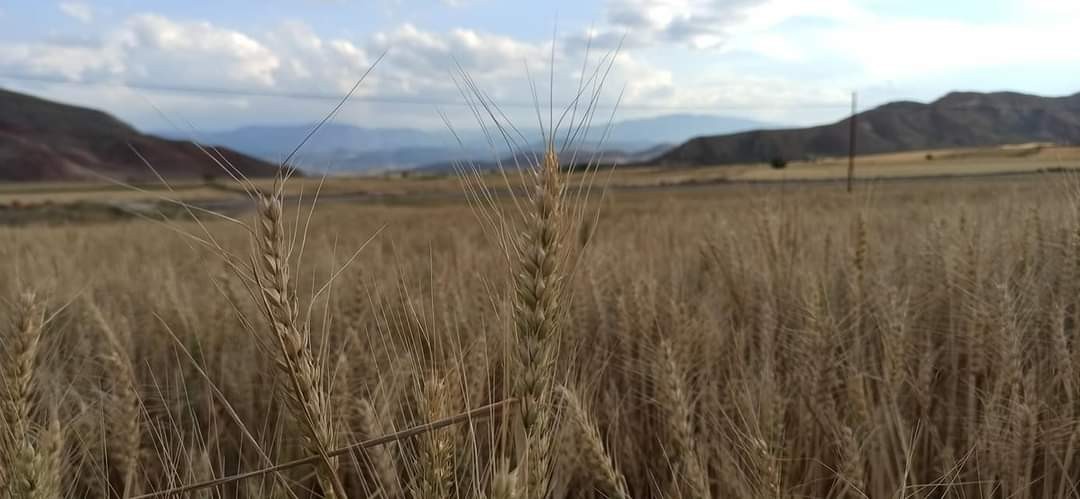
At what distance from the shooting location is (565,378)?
1.02 metres

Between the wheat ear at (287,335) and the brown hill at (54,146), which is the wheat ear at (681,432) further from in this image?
the brown hill at (54,146)

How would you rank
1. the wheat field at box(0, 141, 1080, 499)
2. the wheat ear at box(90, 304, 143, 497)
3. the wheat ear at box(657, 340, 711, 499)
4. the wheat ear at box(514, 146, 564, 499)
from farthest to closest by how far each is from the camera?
the wheat ear at box(90, 304, 143, 497) → the wheat ear at box(657, 340, 711, 499) → the wheat field at box(0, 141, 1080, 499) → the wheat ear at box(514, 146, 564, 499)

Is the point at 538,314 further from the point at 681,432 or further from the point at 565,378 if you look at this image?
the point at 681,432

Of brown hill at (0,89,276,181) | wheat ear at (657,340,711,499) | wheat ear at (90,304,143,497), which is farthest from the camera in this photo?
brown hill at (0,89,276,181)

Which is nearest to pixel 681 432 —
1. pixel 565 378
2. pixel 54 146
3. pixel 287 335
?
pixel 565 378

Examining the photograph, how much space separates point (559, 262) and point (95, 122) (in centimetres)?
8962

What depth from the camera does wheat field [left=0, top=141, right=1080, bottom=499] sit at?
0.79m

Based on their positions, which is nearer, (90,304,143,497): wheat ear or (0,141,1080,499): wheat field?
(0,141,1080,499): wheat field

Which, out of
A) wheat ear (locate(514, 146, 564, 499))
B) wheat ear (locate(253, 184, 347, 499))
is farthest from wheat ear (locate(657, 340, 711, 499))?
wheat ear (locate(253, 184, 347, 499))

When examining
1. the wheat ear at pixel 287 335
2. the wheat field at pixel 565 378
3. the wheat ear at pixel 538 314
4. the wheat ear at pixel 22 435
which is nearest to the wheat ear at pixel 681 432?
the wheat field at pixel 565 378

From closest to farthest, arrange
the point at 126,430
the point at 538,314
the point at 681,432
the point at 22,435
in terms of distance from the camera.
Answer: the point at 538,314 < the point at 22,435 < the point at 681,432 < the point at 126,430

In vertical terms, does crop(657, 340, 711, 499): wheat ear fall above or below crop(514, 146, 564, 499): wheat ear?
below

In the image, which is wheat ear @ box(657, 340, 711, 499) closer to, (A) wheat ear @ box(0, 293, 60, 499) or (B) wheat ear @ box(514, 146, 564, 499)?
(B) wheat ear @ box(514, 146, 564, 499)

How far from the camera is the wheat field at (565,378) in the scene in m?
0.79
